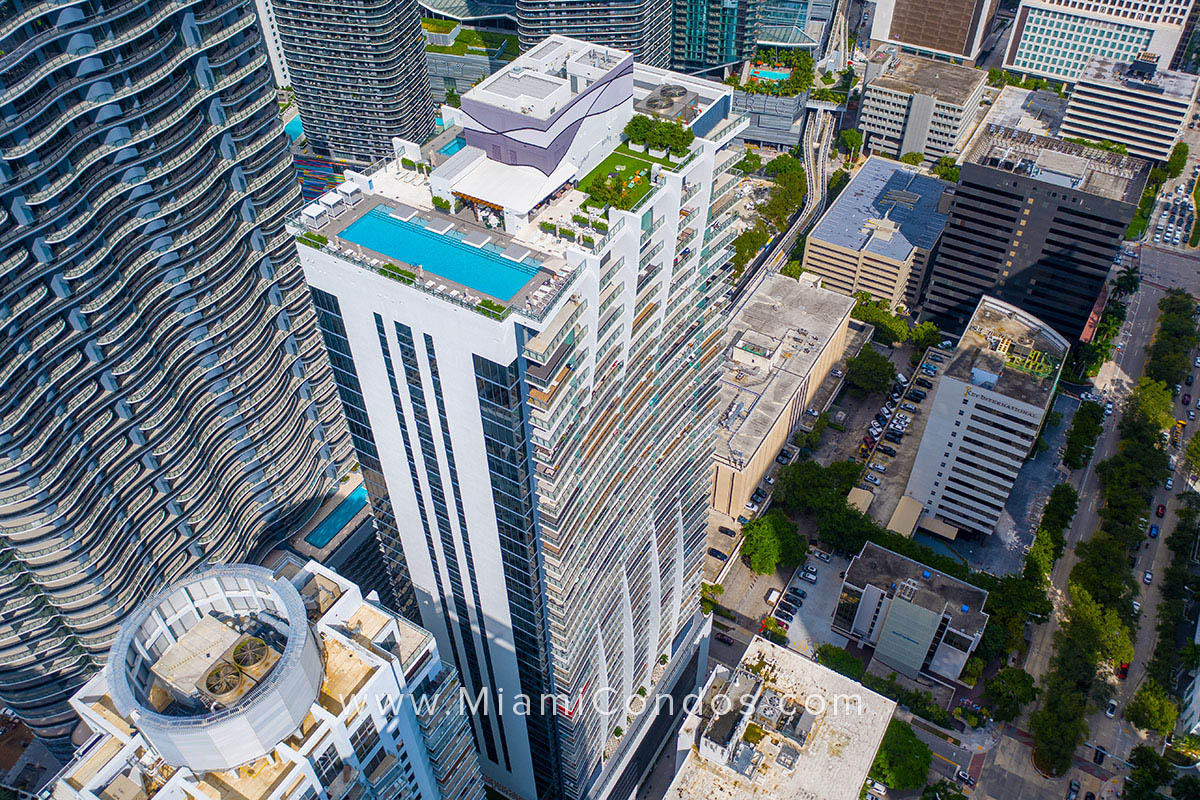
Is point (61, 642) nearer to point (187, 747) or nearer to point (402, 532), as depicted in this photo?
point (402, 532)

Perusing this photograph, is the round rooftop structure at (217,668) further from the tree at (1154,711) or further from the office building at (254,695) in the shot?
the tree at (1154,711)

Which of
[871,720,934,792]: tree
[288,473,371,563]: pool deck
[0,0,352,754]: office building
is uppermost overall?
[0,0,352,754]: office building

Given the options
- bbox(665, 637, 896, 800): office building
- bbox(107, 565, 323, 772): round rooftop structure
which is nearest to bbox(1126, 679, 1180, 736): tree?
bbox(665, 637, 896, 800): office building

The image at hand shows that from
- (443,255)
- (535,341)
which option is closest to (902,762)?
(535,341)

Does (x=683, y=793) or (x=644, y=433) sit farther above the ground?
(x=644, y=433)

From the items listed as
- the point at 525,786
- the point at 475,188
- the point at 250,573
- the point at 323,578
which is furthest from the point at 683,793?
the point at 475,188

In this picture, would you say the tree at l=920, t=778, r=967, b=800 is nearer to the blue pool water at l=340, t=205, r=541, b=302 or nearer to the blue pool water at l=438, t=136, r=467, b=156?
the blue pool water at l=340, t=205, r=541, b=302

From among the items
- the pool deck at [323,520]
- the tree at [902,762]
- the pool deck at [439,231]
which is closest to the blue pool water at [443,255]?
the pool deck at [439,231]
